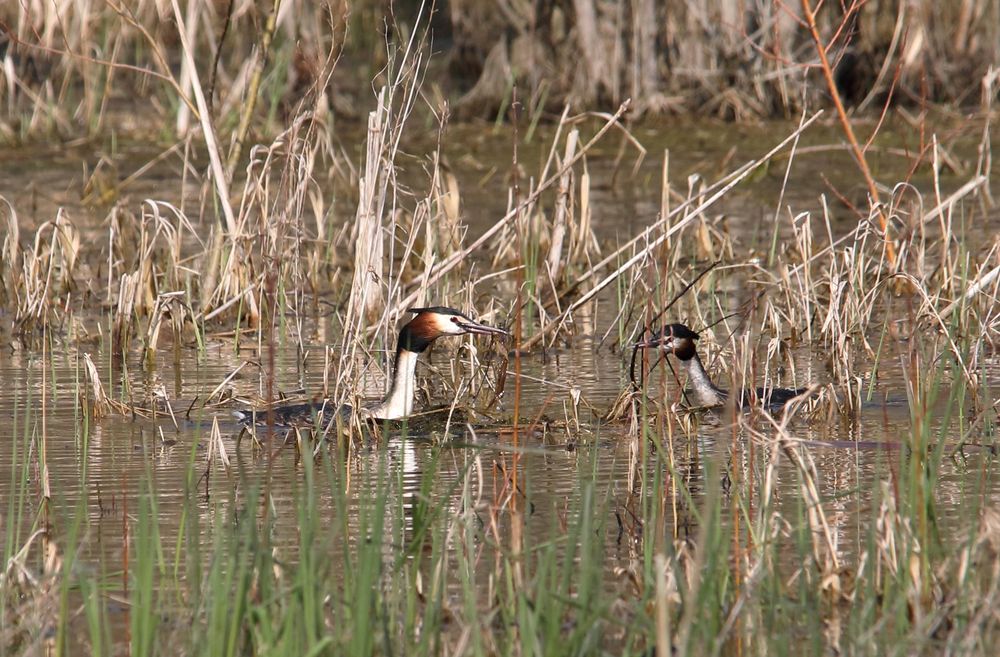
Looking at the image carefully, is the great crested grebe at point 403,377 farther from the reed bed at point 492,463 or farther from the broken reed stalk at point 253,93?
the broken reed stalk at point 253,93

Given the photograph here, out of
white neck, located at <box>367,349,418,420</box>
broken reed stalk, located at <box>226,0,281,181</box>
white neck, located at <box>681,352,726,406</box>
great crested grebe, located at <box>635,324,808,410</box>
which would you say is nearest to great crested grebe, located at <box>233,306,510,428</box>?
white neck, located at <box>367,349,418,420</box>

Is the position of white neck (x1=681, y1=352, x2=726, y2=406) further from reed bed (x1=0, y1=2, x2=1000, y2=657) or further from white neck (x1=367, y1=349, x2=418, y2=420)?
white neck (x1=367, y1=349, x2=418, y2=420)

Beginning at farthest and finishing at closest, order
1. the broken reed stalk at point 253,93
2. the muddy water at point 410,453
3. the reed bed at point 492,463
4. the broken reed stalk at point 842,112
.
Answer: the broken reed stalk at point 253,93, the broken reed stalk at point 842,112, the muddy water at point 410,453, the reed bed at point 492,463

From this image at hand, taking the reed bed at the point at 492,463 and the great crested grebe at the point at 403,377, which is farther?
the great crested grebe at the point at 403,377

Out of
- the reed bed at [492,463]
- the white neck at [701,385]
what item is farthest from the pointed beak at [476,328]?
the white neck at [701,385]

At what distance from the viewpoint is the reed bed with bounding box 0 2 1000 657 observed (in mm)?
3660

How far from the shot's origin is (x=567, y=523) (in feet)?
15.8

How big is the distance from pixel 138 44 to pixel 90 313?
6135mm

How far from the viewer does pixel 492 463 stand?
581cm

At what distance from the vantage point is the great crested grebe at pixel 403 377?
6.61 metres

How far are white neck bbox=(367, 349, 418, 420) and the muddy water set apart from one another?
0.47 feet

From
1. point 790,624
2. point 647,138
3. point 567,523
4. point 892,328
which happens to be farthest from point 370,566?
point 647,138

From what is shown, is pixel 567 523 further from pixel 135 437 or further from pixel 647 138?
pixel 647 138

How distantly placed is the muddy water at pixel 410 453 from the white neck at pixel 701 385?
1.01 ft
